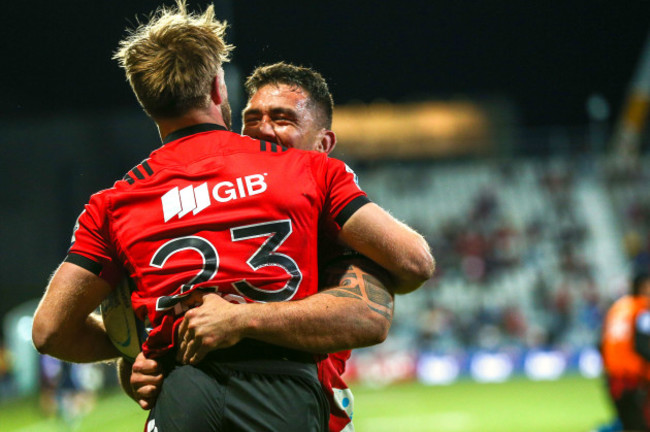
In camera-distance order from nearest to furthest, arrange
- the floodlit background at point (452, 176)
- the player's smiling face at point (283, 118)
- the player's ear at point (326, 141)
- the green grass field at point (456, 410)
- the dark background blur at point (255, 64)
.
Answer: the player's smiling face at point (283, 118), the player's ear at point (326, 141), the dark background blur at point (255, 64), the green grass field at point (456, 410), the floodlit background at point (452, 176)

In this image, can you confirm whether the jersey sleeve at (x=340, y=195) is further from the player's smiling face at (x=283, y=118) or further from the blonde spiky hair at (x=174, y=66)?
the player's smiling face at (x=283, y=118)

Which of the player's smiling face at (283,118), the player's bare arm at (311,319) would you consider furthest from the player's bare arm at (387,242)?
the player's smiling face at (283,118)

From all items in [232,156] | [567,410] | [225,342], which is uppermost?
[232,156]

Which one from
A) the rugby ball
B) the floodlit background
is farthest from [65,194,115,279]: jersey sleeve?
the floodlit background

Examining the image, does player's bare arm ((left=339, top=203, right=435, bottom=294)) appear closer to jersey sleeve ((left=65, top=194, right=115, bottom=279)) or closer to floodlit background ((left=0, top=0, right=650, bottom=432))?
jersey sleeve ((left=65, top=194, right=115, bottom=279))

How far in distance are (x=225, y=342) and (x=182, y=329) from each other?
0.14 metres

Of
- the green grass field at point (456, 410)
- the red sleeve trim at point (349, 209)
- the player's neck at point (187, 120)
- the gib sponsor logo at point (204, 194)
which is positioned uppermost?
the player's neck at point (187, 120)

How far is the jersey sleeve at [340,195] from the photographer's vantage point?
2.38m

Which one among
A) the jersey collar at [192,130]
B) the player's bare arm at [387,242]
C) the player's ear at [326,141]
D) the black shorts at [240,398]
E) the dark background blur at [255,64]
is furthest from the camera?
the dark background blur at [255,64]

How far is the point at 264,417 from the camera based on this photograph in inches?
87.6

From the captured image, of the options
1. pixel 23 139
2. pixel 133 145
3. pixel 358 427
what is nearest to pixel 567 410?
pixel 358 427

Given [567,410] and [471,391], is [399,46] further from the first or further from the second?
[567,410]

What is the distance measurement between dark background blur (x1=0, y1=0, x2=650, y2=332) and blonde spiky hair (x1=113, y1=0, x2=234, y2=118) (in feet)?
3.33

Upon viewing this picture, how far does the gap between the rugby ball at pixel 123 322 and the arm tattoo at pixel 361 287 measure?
2.07 ft
